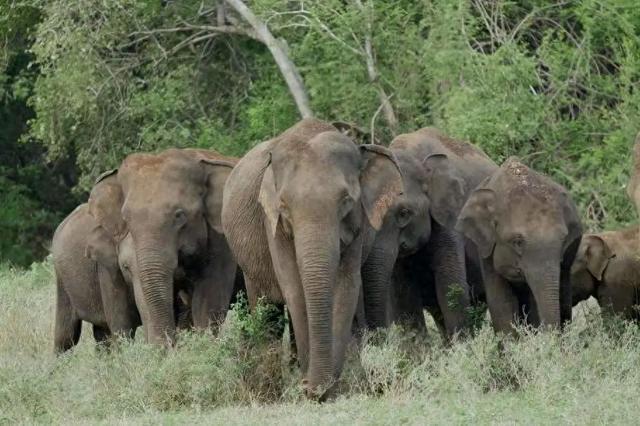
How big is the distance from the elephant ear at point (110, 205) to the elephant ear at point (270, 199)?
2.32 m

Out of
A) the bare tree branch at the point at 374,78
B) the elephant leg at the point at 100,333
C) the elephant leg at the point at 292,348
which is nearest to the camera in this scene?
the elephant leg at the point at 292,348

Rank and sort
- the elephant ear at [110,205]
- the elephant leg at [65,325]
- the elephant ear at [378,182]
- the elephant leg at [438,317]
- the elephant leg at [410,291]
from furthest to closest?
the elephant leg at [65,325]
the elephant leg at [438,317]
the elephant leg at [410,291]
the elephant ear at [110,205]
the elephant ear at [378,182]

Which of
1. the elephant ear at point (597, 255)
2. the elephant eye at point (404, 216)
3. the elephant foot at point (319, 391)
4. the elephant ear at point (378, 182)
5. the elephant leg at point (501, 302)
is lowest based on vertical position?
the elephant ear at point (597, 255)

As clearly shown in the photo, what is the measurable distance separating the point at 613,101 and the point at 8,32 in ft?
28.9

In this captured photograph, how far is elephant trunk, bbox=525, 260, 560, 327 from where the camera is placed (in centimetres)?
1288

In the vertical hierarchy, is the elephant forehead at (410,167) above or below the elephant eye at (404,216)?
above

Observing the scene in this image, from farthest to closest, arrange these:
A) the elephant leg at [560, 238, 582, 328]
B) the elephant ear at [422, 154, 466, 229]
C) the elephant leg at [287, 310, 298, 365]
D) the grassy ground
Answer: the elephant ear at [422, 154, 466, 229]
the elephant leg at [560, 238, 582, 328]
the elephant leg at [287, 310, 298, 365]
the grassy ground

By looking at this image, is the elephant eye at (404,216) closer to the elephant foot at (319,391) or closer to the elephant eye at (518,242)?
the elephant eye at (518,242)

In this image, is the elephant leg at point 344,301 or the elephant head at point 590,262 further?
the elephant head at point 590,262

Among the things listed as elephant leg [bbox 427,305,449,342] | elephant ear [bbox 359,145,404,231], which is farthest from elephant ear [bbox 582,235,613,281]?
elephant ear [bbox 359,145,404,231]

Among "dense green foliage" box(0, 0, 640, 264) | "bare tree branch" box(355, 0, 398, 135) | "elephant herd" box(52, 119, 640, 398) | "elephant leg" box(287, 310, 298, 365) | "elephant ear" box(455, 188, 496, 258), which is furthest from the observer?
"bare tree branch" box(355, 0, 398, 135)

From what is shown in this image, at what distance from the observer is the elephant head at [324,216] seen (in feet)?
37.0

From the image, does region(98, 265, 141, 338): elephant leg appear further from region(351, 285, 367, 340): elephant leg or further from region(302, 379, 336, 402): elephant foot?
region(302, 379, 336, 402): elephant foot

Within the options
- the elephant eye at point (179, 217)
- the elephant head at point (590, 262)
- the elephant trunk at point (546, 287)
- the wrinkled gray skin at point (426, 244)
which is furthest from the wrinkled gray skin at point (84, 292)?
the elephant head at point (590, 262)
